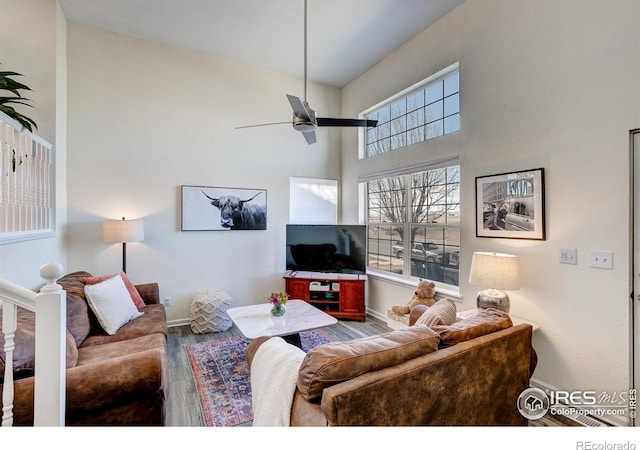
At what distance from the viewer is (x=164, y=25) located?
11.1 feet

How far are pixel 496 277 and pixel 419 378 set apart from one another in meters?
1.48

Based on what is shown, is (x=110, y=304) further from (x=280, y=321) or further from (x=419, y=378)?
(x=419, y=378)

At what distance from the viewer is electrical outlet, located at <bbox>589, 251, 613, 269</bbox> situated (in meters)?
1.98

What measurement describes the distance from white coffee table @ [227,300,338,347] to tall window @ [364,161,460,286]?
150 centimetres

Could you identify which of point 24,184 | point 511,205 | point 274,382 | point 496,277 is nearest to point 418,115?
point 511,205

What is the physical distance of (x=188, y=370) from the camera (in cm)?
271

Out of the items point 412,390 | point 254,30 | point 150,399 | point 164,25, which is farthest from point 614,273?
point 164,25

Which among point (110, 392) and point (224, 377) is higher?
point (110, 392)

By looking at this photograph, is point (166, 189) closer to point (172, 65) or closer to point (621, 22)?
point (172, 65)

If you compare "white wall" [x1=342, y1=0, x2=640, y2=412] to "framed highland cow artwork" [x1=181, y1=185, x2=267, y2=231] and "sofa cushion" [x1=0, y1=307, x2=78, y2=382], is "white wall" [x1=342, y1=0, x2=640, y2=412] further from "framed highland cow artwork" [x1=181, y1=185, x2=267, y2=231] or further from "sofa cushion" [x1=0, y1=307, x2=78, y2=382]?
"sofa cushion" [x1=0, y1=307, x2=78, y2=382]

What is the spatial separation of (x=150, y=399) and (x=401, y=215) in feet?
10.9

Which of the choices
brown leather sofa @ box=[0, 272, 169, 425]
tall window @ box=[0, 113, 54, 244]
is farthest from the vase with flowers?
tall window @ box=[0, 113, 54, 244]

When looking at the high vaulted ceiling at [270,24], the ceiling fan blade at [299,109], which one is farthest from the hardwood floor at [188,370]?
the high vaulted ceiling at [270,24]

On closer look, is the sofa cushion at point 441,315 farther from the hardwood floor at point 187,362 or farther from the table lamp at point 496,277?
the hardwood floor at point 187,362
